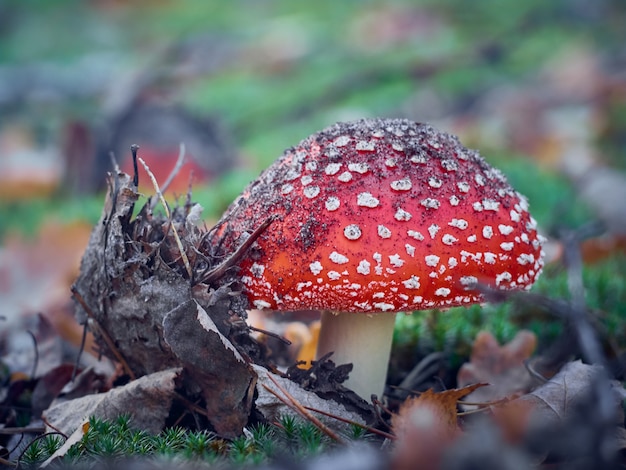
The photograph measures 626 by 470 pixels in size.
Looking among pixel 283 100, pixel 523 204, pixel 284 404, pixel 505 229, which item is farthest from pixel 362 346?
pixel 283 100

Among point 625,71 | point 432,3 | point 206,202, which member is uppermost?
point 432,3

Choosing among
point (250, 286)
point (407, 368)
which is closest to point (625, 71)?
point (407, 368)

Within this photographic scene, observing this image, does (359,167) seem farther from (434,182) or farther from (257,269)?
(257,269)

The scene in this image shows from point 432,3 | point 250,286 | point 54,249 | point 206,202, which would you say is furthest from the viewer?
point 432,3

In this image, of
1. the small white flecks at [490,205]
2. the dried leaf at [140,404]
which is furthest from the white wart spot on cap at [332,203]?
the dried leaf at [140,404]

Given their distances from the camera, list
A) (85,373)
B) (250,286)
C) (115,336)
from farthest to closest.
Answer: (85,373)
(115,336)
(250,286)

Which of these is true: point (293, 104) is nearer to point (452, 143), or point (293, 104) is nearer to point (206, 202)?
point (206, 202)

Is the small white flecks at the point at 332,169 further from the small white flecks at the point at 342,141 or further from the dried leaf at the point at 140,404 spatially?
the dried leaf at the point at 140,404
